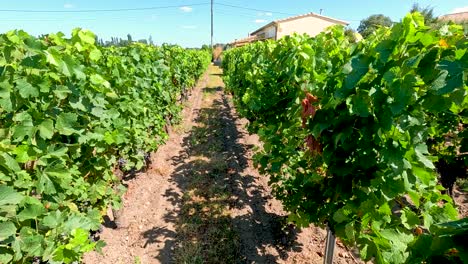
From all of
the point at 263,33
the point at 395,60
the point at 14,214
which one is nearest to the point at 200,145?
the point at 14,214

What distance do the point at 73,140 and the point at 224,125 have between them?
24.6 feet

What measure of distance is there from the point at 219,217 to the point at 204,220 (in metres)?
0.27

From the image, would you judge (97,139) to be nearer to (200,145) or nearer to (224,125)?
(200,145)

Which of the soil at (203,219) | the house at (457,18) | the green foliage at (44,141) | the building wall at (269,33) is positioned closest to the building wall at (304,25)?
the building wall at (269,33)

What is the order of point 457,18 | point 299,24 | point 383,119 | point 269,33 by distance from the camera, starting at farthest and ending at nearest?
point 269,33 < point 299,24 < point 457,18 < point 383,119

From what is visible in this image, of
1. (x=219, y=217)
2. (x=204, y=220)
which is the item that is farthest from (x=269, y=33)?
(x=204, y=220)

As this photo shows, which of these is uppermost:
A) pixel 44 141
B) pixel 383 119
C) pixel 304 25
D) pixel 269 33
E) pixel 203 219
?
pixel 304 25

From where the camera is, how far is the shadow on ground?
13.1 feet

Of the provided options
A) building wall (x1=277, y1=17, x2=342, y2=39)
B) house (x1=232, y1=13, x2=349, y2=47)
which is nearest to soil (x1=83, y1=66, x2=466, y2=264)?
house (x1=232, y1=13, x2=349, y2=47)

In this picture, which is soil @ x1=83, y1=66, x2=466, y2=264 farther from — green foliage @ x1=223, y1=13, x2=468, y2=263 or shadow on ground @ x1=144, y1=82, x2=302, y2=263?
green foliage @ x1=223, y1=13, x2=468, y2=263

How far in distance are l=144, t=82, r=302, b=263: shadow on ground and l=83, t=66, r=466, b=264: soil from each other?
1 centimetres

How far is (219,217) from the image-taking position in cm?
479

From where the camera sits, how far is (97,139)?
2.98m

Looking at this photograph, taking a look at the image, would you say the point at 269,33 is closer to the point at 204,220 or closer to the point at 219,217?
the point at 219,217
